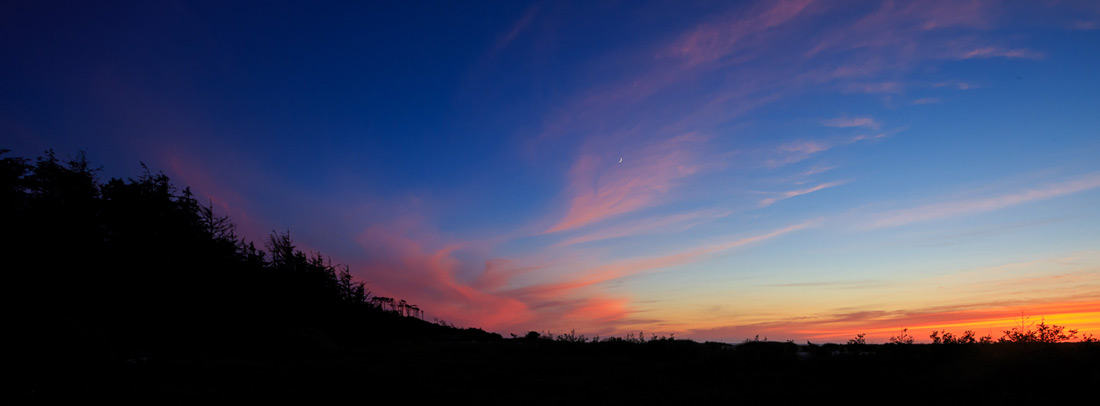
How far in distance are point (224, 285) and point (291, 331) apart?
65.3 feet

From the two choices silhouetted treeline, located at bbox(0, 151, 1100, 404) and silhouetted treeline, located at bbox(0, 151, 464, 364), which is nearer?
silhouetted treeline, located at bbox(0, 151, 1100, 404)

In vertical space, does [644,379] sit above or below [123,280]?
below

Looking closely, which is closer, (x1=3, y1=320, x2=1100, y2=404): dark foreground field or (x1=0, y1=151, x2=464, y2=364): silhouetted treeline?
(x1=3, y1=320, x2=1100, y2=404): dark foreground field

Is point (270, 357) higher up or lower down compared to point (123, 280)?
lower down

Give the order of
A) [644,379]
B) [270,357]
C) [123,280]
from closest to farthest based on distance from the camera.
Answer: [644,379], [270,357], [123,280]

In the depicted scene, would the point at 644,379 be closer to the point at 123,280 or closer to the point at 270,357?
the point at 270,357

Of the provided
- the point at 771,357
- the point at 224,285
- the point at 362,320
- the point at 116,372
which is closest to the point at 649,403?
the point at 771,357

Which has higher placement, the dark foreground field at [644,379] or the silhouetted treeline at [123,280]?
the silhouetted treeline at [123,280]

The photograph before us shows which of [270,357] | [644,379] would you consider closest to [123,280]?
[270,357]

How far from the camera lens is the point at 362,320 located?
230 ft

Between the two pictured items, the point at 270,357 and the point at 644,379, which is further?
the point at 270,357

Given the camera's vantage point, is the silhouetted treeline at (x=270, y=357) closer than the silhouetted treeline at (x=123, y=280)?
Yes

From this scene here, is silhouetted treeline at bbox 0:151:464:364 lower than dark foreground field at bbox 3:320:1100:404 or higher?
higher

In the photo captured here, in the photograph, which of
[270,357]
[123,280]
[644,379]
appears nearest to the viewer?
[644,379]
